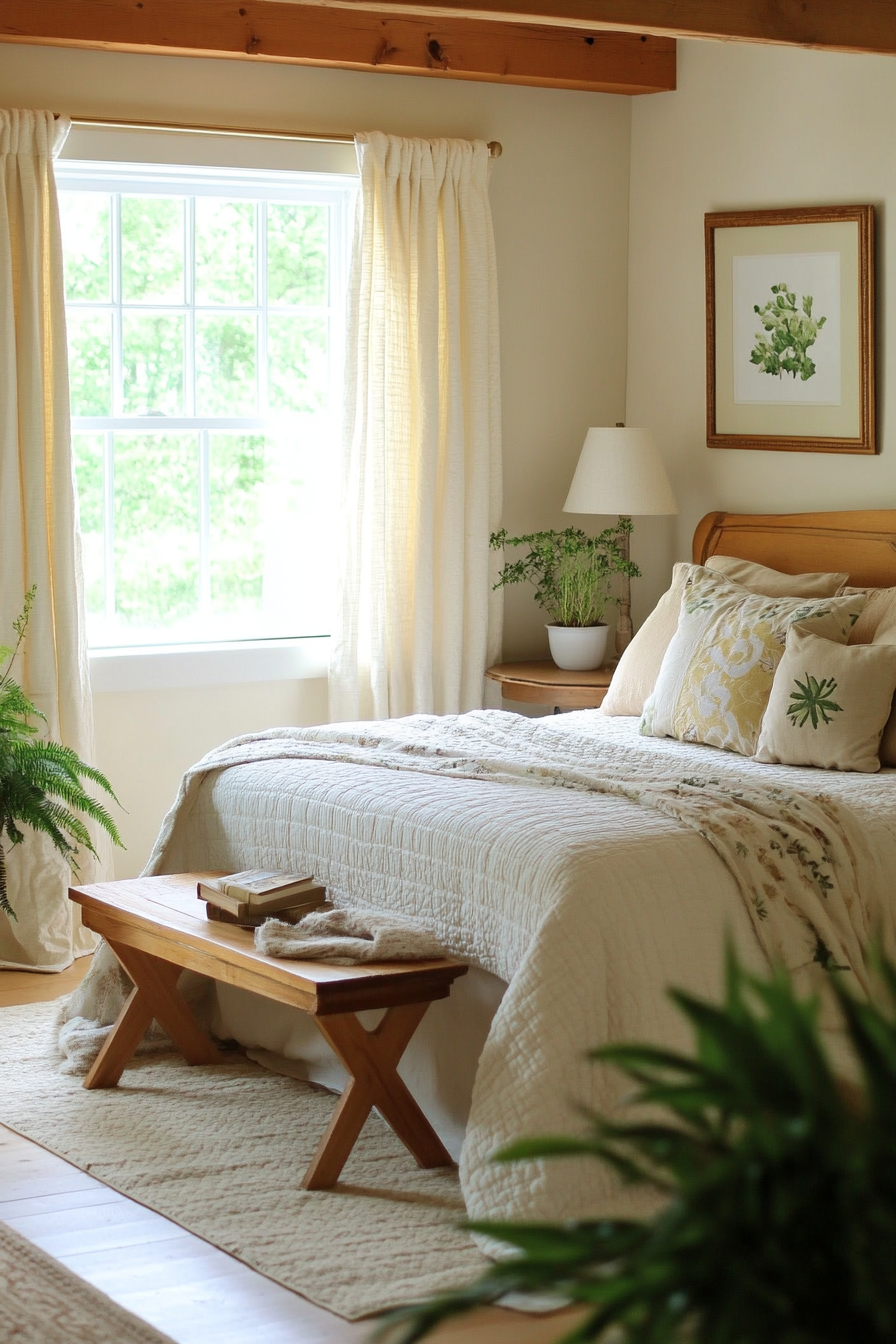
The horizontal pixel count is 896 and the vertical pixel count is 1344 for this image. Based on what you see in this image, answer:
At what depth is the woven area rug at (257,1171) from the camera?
261cm

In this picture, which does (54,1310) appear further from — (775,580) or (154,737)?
(775,580)

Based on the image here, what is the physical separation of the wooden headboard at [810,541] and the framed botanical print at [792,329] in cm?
23

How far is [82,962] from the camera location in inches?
177

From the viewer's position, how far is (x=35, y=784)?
12.9ft

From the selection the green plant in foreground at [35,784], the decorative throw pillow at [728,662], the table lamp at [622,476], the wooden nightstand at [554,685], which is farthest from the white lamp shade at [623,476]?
the green plant in foreground at [35,784]

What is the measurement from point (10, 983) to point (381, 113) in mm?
2785

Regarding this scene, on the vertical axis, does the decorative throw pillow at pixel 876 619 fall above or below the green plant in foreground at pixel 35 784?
above

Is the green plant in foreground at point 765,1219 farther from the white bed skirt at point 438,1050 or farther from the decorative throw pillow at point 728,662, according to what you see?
the decorative throw pillow at point 728,662

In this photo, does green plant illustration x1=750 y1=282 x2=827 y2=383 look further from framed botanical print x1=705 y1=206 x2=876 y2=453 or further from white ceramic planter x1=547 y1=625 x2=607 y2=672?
white ceramic planter x1=547 y1=625 x2=607 y2=672

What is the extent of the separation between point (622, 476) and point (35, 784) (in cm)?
203

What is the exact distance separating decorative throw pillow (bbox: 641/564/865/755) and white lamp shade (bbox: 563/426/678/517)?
77 cm

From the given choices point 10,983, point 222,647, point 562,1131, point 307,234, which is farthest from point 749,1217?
point 307,234

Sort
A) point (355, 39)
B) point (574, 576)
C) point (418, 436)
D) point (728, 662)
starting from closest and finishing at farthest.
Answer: point (728, 662) < point (355, 39) < point (418, 436) < point (574, 576)

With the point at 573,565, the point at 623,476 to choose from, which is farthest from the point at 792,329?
the point at 573,565
